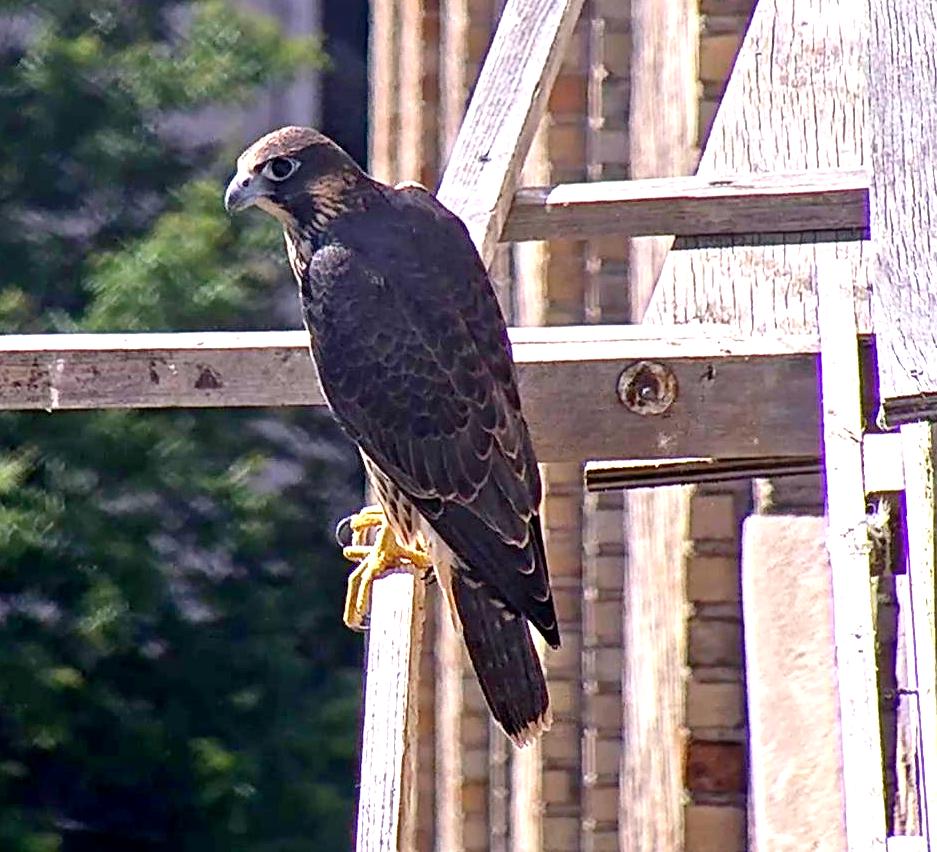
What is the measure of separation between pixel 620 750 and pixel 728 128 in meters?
2.28

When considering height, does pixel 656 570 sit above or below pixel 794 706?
above

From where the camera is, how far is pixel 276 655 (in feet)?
31.1

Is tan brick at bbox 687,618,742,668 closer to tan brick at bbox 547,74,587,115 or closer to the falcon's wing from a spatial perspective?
the falcon's wing

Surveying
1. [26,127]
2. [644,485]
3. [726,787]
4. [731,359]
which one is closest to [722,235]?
[644,485]

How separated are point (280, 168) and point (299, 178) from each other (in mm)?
35

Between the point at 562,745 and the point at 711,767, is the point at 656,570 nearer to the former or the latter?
the point at 711,767

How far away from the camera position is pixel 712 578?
462 cm

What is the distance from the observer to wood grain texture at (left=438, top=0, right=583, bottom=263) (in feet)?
12.0

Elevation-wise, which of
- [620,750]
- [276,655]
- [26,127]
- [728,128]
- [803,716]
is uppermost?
[26,127]

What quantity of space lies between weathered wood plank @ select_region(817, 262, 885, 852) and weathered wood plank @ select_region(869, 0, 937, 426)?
0.35 feet

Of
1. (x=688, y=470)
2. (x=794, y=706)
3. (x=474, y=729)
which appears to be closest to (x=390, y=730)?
(x=688, y=470)

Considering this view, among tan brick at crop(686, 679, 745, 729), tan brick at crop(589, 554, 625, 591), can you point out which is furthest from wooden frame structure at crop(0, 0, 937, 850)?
tan brick at crop(589, 554, 625, 591)

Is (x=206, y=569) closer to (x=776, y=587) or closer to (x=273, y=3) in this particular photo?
(x=273, y=3)

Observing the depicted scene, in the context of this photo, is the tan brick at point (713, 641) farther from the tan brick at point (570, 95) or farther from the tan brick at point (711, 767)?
the tan brick at point (570, 95)
